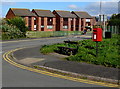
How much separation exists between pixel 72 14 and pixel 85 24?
6798 millimetres

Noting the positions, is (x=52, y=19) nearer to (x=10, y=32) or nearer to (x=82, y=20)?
(x=82, y=20)

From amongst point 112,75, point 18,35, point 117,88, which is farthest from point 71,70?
point 18,35

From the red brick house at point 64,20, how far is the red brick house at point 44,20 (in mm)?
1958

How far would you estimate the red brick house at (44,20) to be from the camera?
7166cm

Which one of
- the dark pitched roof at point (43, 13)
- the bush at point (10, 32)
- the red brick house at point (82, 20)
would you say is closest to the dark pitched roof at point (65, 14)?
the red brick house at point (82, 20)

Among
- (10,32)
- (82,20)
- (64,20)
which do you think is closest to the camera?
(10,32)

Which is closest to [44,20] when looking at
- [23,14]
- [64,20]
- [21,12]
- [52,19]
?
[52,19]

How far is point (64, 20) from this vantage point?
7725cm

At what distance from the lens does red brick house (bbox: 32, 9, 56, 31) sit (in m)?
71.7

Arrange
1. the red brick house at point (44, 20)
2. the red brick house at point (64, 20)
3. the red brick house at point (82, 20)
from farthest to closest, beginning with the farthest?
the red brick house at point (82, 20) → the red brick house at point (64, 20) → the red brick house at point (44, 20)

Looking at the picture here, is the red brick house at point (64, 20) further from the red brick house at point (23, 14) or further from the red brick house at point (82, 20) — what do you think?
the red brick house at point (23, 14)

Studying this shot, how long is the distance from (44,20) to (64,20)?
840 cm

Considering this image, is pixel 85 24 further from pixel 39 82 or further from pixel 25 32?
pixel 39 82

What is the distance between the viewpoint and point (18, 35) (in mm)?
35156
